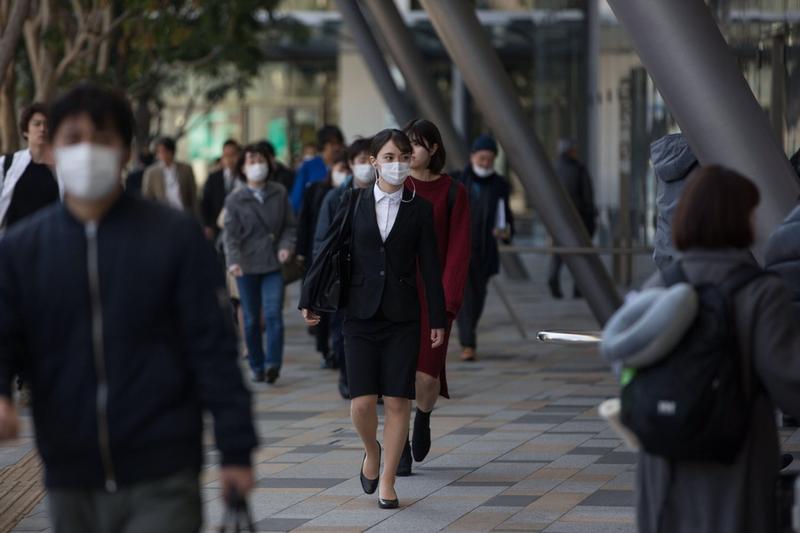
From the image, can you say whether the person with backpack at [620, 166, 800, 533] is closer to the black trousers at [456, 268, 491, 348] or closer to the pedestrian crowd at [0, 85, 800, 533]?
the pedestrian crowd at [0, 85, 800, 533]

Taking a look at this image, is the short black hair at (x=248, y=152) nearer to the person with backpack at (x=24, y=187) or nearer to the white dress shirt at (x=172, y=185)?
the person with backpack at (x=24, y=187)

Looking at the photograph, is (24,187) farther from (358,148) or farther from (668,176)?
(668,176)

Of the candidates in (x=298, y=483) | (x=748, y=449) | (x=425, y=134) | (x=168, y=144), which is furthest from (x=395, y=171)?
(x=168, y=144)

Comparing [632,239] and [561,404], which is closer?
[561,404]

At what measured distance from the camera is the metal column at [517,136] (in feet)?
47.6

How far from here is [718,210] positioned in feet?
14.6

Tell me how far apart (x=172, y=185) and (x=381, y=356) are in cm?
981

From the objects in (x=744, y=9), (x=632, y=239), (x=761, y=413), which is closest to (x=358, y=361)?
(x=761, y=413)

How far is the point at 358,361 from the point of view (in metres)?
7.65

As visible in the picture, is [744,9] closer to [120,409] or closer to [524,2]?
[120,409]

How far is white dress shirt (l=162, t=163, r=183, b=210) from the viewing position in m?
17.0

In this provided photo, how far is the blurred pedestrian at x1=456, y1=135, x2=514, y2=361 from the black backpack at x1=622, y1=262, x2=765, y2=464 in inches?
374

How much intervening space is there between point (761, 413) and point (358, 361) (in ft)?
11.0

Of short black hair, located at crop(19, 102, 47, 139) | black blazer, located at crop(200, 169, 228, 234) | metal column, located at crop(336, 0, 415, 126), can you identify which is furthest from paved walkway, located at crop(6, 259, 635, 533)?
metal column, located at crop(336, 0, 415, 126)
